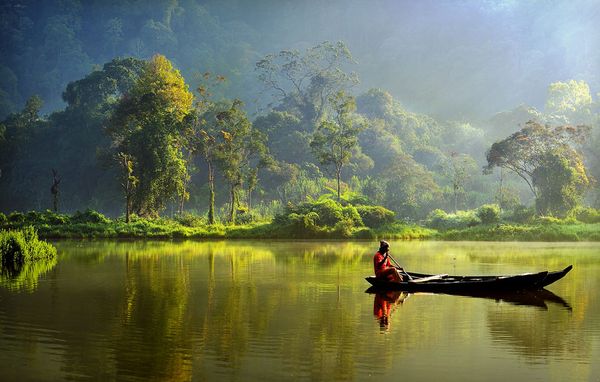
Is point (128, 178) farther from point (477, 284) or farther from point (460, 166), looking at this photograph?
point (460, 166)

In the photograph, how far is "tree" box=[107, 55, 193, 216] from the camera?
5156 cm

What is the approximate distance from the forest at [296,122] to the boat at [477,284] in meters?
27.3

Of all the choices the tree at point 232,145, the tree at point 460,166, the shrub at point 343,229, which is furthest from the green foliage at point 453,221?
the tree at point 460,166

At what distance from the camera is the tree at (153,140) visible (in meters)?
51.6

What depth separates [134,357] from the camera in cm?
1097

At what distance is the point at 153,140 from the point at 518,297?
37.4 meters

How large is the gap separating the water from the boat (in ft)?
0.97

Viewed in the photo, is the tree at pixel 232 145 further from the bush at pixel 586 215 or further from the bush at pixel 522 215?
the bush at pixel 586 215

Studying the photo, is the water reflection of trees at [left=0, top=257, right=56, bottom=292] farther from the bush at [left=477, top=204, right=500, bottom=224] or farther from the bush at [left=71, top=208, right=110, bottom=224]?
the bush at [left=477, top=204, right=500, bottom=224]

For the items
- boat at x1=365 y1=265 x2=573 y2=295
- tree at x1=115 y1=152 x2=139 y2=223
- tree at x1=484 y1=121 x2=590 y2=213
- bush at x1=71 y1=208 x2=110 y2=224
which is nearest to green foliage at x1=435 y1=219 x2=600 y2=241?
tree at x1=484 y1=121 x2=590 y2=213

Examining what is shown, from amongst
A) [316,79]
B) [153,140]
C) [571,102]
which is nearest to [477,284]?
[153,140]

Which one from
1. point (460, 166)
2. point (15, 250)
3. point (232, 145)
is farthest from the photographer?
point (460, 166)

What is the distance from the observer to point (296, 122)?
77812 mm

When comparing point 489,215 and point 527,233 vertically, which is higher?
point 489,215
